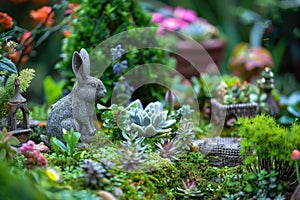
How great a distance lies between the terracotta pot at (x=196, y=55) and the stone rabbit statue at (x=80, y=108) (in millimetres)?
2570

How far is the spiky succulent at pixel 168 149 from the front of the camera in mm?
2250

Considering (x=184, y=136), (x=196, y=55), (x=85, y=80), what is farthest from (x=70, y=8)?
(x=196, y=55)

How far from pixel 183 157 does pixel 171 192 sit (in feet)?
1.09

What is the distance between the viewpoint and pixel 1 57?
219 cm

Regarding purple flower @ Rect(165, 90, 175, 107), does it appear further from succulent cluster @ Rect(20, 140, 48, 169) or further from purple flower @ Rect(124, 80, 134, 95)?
succulent cluster @ Rect(20, 140, 48, 169)

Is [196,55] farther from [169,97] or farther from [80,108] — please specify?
[80,108]

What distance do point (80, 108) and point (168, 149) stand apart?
0.43 m

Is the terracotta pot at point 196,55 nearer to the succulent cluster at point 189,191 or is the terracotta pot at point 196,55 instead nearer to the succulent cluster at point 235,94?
the succulent cluster at point 235,94

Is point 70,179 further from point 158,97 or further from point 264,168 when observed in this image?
point 158,97

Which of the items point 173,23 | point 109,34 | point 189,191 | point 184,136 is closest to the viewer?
point 189,191

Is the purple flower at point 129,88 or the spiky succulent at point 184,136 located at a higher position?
the purple flower at point 129,88

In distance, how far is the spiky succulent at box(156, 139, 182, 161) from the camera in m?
2.25

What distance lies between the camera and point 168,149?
7.43 feet

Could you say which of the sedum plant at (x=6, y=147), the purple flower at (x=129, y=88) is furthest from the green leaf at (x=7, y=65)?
the purple flower at (x=129, y=88)
